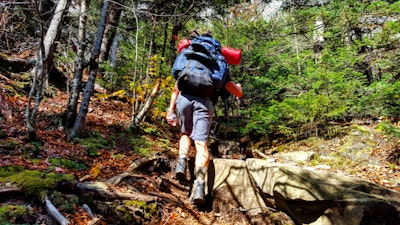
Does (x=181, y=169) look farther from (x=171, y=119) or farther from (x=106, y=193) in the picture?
(x=106, y=193)

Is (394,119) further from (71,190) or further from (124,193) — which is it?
(71,190)

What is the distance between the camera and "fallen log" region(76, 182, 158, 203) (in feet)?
A: 9.76

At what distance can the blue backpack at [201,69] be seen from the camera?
299 cm

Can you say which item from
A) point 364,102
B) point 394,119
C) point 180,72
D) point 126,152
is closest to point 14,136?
point 126,152

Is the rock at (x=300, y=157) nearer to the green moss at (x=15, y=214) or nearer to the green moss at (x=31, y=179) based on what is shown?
the green moss at (x=31, y=179)

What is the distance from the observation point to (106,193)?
119 inches

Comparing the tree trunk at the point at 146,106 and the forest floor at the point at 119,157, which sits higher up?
the tree trunk at the point at 146,106

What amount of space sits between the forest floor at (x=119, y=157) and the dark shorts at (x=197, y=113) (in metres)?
1.14

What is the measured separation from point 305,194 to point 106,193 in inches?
91.3

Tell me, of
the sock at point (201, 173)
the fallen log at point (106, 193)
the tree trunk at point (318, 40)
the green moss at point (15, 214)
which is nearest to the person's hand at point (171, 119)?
the sock at point (201, 173)

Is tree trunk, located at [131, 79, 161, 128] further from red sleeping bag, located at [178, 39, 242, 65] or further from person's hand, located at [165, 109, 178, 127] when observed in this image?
person's hand, located at [165, 109, 178, 127]

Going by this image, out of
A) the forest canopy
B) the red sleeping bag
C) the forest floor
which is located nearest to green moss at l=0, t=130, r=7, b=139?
the forest floor

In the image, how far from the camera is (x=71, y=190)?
2859 millimetres

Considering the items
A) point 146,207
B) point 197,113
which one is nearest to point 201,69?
point 197,113
